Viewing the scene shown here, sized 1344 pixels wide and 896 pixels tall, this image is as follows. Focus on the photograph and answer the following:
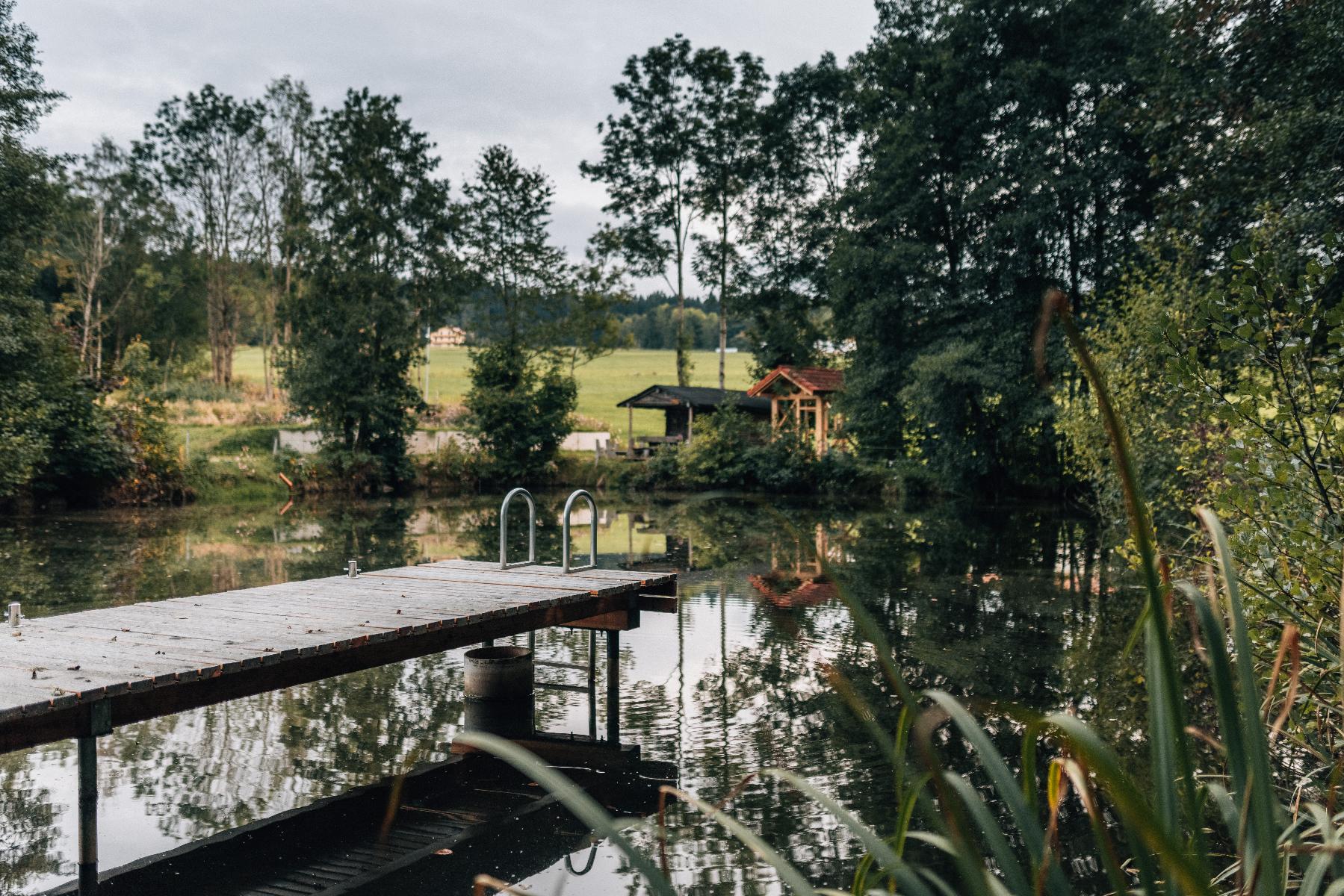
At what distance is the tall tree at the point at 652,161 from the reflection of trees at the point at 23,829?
3534 cm

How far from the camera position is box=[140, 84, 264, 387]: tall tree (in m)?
41.7

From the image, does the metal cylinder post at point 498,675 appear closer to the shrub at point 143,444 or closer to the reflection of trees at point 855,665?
the reflection of trees at point 855,665

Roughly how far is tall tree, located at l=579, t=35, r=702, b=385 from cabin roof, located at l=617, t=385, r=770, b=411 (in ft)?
11.5

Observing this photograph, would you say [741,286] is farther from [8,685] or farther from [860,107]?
[8,685]

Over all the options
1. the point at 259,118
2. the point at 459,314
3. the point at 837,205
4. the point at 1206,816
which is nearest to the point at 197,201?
the point at 259,118

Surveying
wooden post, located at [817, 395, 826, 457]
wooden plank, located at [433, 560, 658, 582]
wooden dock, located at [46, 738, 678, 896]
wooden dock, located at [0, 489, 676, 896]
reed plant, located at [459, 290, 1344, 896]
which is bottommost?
wooden dock, located at [46, 738, 678, 896]

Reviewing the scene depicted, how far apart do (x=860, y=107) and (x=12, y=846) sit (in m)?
29.7

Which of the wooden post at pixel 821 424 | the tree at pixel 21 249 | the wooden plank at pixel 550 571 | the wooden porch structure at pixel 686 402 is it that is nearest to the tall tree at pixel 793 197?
the wooden porch structure at pixel 686 402

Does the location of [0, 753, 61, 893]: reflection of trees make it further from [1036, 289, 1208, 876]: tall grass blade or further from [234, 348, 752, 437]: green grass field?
[234, 348, 752, 437]: green grass field

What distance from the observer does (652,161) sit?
4069 cm

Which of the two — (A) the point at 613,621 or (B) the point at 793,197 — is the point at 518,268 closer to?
(B) the point at 793,197

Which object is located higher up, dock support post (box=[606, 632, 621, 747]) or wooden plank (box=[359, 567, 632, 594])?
wooden plank (box=[359, 567, 632, 594])

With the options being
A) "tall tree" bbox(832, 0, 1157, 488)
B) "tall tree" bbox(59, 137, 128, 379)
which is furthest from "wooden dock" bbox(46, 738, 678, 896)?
"tall tree" bbox(59, 137, 128, 379)

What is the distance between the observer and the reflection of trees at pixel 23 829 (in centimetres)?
507
